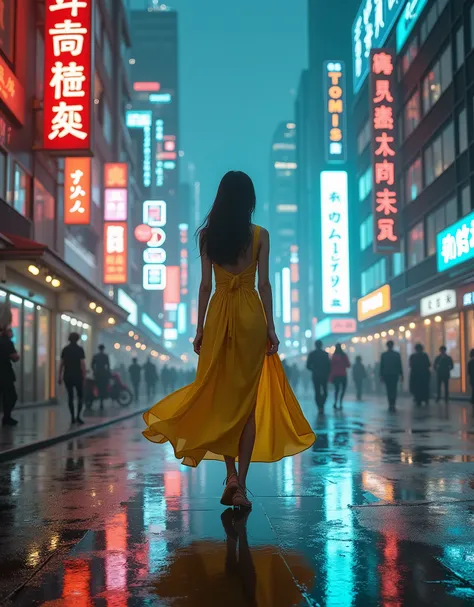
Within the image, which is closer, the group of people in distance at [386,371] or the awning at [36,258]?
the awning at [36,258]

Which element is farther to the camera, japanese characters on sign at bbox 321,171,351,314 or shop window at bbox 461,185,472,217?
japanese characters on sign at bbox 321,171,351,314

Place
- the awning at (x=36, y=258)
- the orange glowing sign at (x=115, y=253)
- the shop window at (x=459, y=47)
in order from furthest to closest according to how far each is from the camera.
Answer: the orange glowing sign at (x=115, y=253), the shop window at (x=459, y=47), the awning at (x=36, y=258)

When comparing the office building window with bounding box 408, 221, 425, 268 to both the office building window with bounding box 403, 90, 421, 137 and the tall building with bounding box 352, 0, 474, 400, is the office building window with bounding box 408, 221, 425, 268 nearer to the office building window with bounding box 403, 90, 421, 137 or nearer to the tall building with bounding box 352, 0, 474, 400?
the tall building with bounding box 352, 0, 474, 400

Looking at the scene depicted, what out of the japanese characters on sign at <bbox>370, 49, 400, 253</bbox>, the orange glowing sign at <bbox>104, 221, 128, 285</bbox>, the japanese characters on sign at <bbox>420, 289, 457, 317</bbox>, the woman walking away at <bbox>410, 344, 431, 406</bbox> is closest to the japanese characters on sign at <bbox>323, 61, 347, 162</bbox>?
the japanese characters on sign at <bbox>370, 49, 400, 253</bbox>

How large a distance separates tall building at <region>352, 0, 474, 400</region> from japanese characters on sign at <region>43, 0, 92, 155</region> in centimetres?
1152

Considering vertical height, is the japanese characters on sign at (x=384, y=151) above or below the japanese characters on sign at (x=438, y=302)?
above

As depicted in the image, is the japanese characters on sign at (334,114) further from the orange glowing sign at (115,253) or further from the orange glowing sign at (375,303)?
the orange glowing sign at (115,253)

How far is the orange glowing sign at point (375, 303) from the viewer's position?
39184mm

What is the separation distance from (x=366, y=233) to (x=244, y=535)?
1831 inches

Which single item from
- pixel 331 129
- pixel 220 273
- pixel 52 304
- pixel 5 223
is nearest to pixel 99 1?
pixel 331 129

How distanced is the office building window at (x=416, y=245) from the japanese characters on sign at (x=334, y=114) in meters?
17.6

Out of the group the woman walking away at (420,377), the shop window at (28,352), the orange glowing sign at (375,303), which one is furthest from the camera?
the orange glowing sign at (375,303)

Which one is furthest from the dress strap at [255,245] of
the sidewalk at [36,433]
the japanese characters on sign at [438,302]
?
the japanese characters on sign at [438,302]

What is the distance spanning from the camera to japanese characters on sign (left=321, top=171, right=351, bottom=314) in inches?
2110
